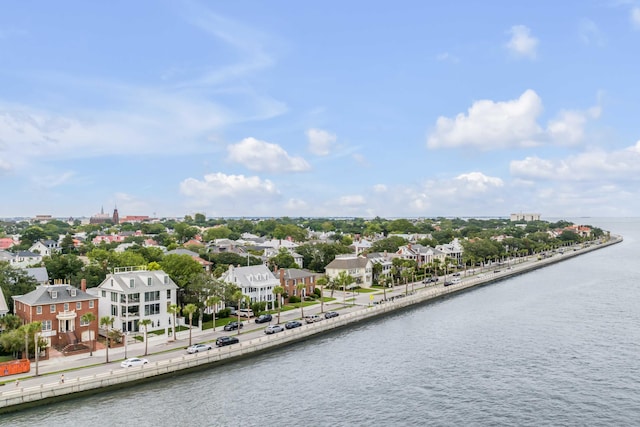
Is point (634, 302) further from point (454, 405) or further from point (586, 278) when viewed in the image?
point (454, 405)

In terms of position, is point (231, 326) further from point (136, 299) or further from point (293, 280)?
point (293, 280)

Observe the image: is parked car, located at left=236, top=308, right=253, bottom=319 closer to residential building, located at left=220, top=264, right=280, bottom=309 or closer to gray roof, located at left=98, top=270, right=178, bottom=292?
residential building, located at left=220, top=264, right=280, bottom=309

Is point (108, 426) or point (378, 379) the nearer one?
point (108, 426)

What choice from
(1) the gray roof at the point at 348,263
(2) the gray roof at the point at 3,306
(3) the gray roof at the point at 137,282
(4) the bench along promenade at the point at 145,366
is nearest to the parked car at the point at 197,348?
(4) the bench along promenade at the point at 145,366

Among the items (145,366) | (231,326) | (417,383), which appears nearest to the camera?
(417,383)

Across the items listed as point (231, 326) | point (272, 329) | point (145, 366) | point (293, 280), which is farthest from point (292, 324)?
point (293, 280)

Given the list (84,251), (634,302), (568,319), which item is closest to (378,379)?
(568,319)

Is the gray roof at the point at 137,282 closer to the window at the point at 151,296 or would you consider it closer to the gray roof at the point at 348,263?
the window at the point at 151,296
